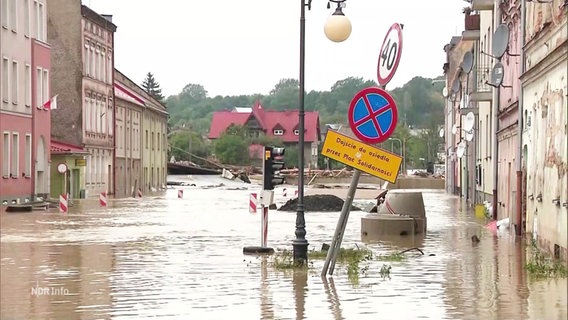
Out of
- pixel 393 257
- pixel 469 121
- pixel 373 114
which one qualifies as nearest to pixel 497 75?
pixel 393 257

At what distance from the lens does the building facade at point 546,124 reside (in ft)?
63.9

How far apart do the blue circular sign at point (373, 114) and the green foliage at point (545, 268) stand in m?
3.59

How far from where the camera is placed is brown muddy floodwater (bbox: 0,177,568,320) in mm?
13227

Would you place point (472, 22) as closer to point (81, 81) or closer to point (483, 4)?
point (483, 4)

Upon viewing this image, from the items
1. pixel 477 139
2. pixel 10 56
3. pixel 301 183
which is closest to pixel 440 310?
pixel 301 183

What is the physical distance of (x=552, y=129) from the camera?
20891mm

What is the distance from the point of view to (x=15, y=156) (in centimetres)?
5484

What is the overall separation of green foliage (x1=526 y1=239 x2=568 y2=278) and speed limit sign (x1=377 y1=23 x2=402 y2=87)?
4.63 m

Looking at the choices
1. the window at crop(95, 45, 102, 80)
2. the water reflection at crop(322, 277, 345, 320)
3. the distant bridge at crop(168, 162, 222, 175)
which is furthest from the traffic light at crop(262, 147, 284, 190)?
the distant bridge at crop(168, 162, 222, 175)

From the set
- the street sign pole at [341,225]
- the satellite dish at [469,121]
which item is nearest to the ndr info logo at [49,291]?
the street sign pole at [341,225]

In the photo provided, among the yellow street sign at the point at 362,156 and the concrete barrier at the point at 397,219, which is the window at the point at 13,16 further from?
the yellow street sign at the point at 362,156

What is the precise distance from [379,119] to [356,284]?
7.83 ft

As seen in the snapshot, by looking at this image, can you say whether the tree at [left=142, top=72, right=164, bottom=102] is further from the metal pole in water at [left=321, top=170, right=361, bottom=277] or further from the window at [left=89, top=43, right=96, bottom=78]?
the metal pole in water at [left=321, top=170, right=361, bottom=277]

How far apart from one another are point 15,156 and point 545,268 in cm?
4065
